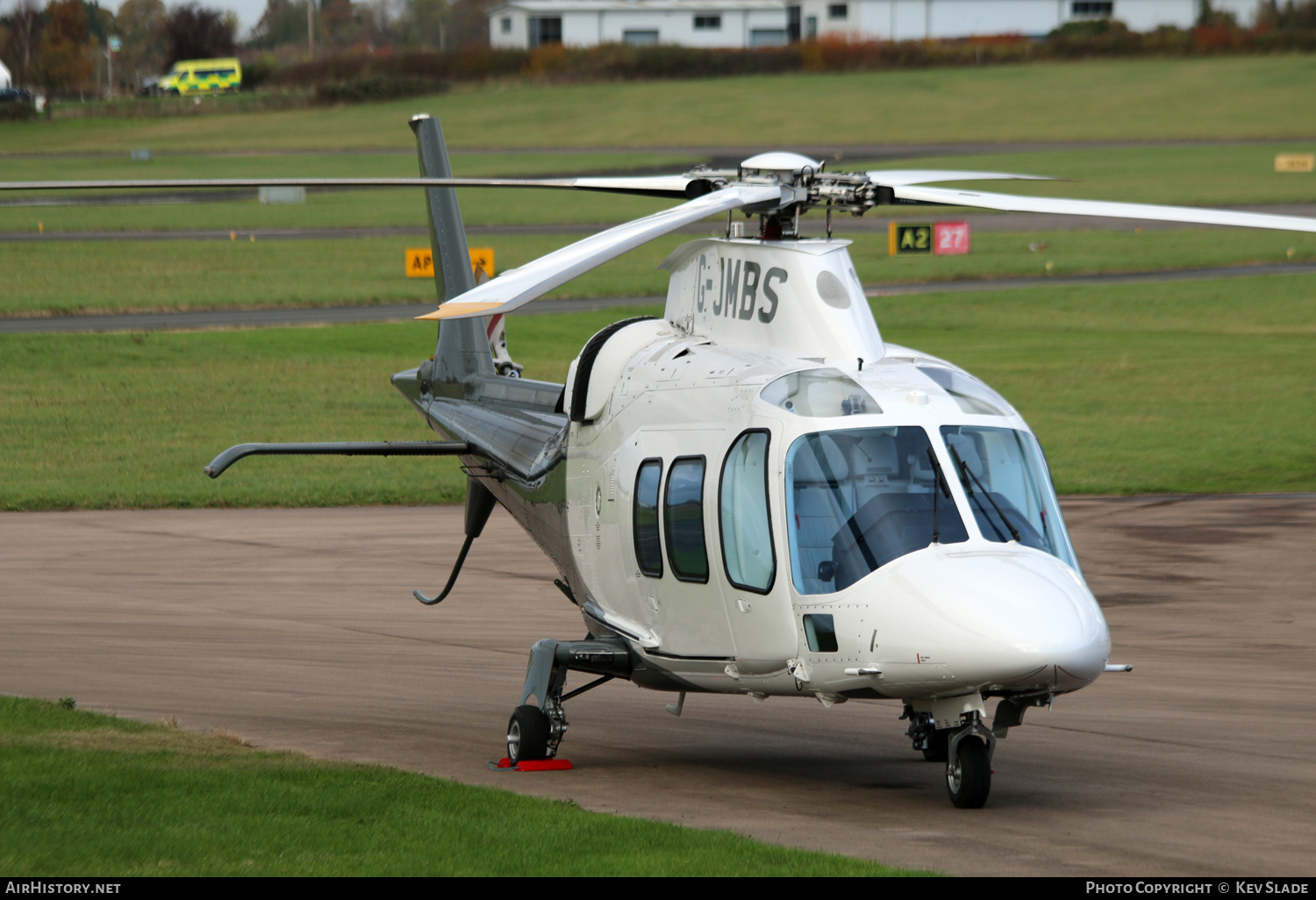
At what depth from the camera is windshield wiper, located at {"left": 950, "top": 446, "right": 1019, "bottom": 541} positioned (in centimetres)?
907

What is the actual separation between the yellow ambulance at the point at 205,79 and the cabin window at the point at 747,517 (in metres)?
130

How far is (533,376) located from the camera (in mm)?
→ 32406

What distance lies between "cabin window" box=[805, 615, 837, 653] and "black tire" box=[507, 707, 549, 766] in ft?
8.24

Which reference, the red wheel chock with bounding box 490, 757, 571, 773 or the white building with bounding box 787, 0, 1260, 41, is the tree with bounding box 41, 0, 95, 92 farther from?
the red wheel chock with bounding box 490, 757, 571, 773

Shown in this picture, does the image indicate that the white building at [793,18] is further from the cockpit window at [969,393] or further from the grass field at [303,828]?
the grass field at [303,828]

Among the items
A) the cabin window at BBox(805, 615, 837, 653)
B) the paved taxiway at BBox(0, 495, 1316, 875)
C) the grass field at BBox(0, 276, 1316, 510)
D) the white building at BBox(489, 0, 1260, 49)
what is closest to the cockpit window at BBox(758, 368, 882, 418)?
the cabin window at BBox(805, 615, 837, 653)

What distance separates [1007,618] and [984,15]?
125524mm

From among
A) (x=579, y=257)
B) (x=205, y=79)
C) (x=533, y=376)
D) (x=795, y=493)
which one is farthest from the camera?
(x=205, y=79)

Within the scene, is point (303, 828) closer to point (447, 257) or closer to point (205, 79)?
point (447, 257)

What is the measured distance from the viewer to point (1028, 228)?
6244 cm

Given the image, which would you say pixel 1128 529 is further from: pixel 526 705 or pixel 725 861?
pixel 725 861

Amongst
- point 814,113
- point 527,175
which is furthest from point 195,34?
point 527,175

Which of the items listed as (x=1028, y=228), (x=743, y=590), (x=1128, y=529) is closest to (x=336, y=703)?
(x=743, y=590)

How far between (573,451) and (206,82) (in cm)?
13017
